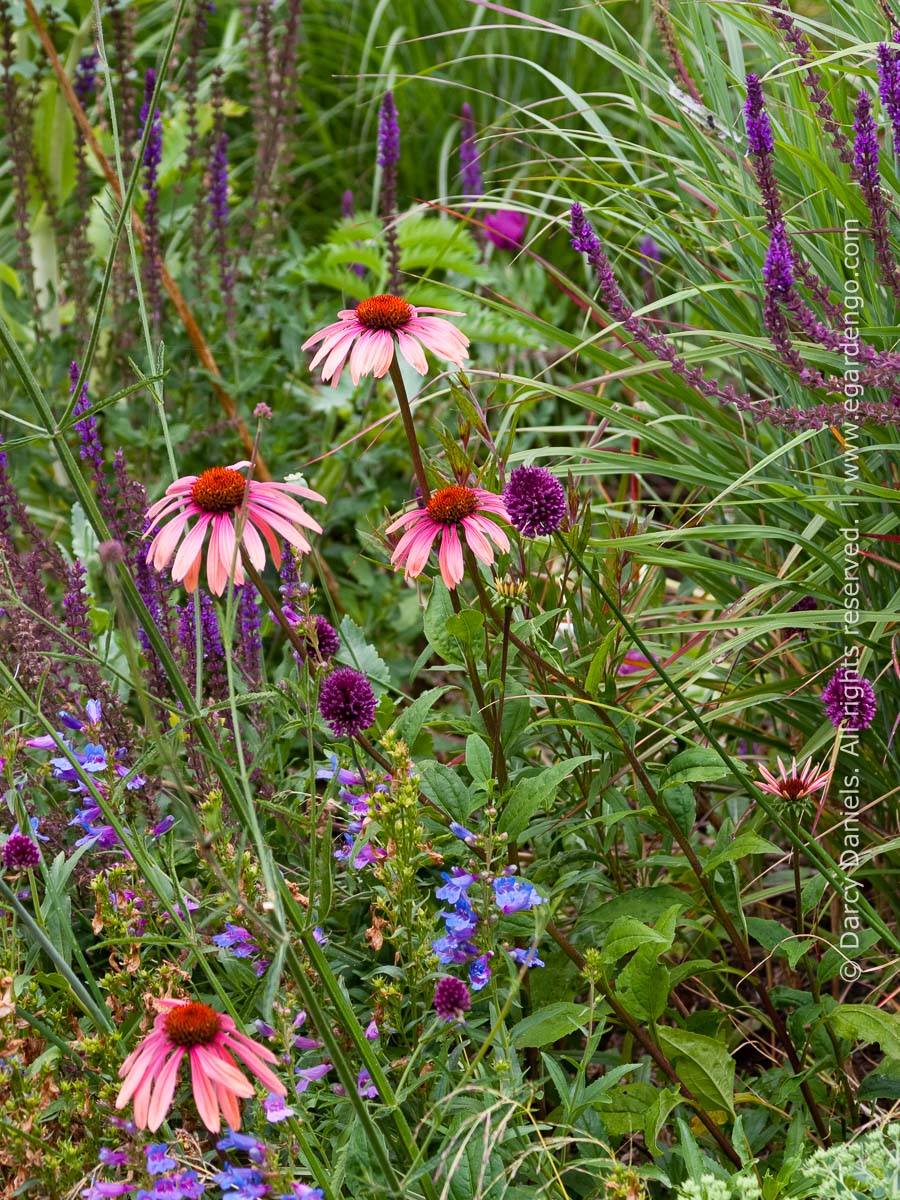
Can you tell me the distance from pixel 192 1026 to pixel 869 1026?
35.3 inches

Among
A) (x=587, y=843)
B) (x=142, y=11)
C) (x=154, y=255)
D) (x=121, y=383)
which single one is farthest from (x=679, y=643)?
(x=142, y=11)

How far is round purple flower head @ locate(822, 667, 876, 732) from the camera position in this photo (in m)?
1.68

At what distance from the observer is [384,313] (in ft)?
5.15

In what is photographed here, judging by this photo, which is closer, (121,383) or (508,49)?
(121,383)

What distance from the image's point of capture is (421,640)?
3.11 m

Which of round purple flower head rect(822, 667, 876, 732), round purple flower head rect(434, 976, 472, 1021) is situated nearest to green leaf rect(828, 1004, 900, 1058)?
round purple flower head rect(822, 667, 876, 732)

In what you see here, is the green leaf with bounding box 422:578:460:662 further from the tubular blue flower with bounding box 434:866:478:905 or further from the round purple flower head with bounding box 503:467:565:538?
the tubular blue flower with bounding box 434:866:478:905

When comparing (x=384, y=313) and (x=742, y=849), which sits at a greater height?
(x=384, y=313)

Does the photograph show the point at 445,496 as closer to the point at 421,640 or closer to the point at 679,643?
the point at 679,643

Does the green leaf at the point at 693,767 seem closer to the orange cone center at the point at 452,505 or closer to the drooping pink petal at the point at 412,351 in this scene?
the orange cone center at the point at 452,505

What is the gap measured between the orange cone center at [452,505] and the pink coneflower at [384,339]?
0.49 ft

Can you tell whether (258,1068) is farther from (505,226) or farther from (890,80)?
(505,226)

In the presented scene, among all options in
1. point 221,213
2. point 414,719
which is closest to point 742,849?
point 414,719

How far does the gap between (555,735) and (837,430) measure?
66 centimetres
